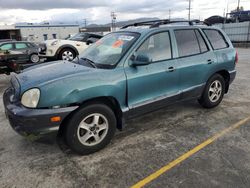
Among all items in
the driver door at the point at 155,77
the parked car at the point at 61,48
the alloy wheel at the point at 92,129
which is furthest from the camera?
the parked car at the point at 61,48

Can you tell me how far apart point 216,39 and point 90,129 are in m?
3.31

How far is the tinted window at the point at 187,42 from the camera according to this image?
3.98m

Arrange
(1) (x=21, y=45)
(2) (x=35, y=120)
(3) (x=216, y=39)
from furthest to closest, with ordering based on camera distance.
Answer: (1) (x=21, y=45) < (3) (x=216, y=39) < (2) (x=35, y=120)

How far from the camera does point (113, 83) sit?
3131 millimetres

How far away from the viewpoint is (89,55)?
3965 millimetres

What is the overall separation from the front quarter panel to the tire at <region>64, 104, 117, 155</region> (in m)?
0.19

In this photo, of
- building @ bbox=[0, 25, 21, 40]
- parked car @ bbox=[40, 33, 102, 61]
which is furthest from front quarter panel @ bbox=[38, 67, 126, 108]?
building @ bbox=[0, 25, 21, 40]

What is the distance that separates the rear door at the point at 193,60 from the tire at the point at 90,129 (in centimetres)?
160

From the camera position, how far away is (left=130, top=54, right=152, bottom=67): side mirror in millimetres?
3264

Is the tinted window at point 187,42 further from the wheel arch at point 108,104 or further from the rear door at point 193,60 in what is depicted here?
the wheel arch at point 108,104

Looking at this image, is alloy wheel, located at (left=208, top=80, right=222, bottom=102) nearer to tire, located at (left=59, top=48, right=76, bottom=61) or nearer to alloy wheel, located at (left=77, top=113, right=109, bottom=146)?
alloy wheel, located at (left=77, top=113, right=109, bottom=146)

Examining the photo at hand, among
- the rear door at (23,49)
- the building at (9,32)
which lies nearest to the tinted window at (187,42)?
the rear door at (23,49)

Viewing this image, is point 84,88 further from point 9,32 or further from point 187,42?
point 9,32

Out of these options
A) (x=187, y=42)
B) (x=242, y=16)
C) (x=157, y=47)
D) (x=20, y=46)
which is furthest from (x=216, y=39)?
(x=242, y=16)
